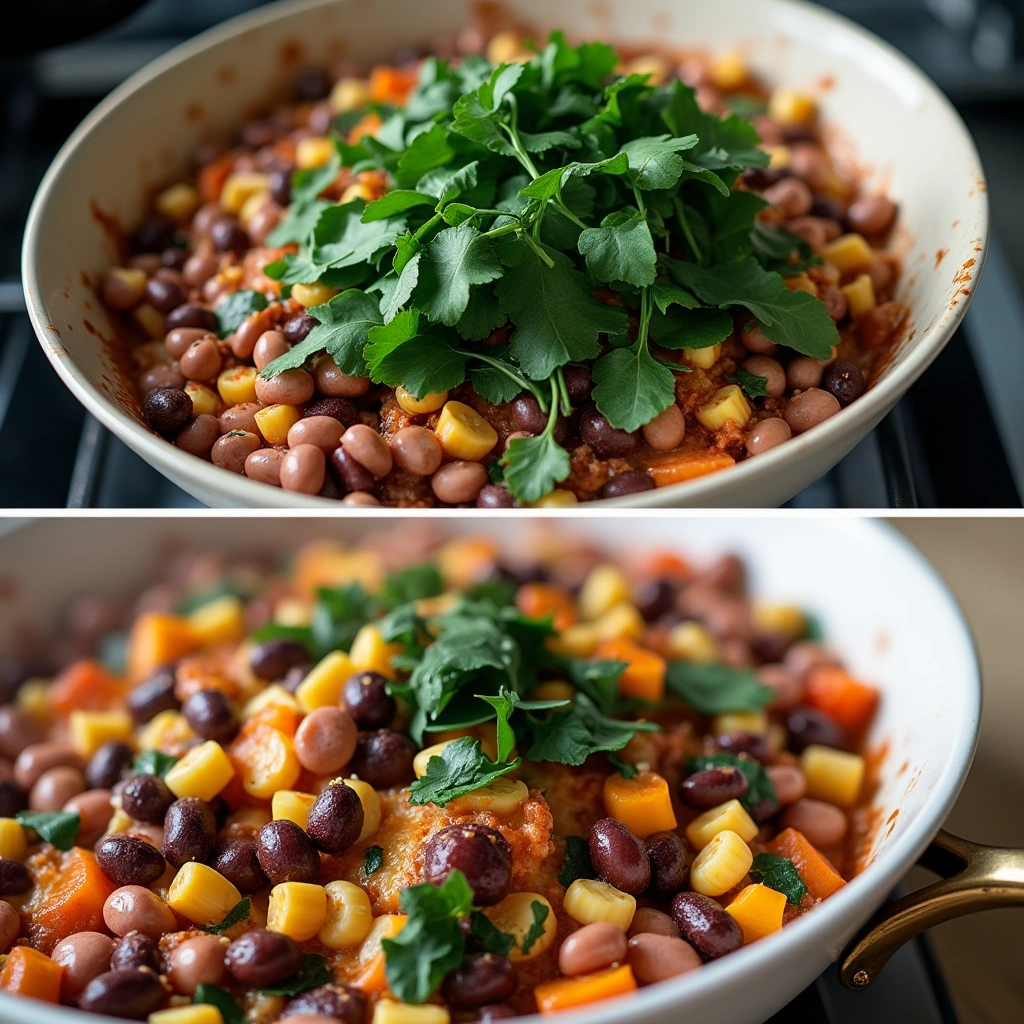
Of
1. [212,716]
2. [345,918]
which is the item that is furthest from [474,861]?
[212,716]

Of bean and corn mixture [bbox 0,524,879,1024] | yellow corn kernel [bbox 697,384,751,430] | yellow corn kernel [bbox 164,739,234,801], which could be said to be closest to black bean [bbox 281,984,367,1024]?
bean and corn mixture [bbox 0,524,879,1024]

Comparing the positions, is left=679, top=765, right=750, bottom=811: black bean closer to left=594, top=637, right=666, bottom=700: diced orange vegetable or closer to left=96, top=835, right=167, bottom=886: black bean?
left=594, top=637, right=666, bottom=700: diced orange vegetable

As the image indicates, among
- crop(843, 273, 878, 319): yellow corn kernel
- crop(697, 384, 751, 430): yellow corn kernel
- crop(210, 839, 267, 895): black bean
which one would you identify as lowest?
crop(210, 839, 267, 895): black bean

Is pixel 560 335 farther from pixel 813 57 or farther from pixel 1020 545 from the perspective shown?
pixel 1020 545

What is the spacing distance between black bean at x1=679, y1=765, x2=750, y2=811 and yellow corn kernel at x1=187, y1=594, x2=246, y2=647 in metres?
1.10

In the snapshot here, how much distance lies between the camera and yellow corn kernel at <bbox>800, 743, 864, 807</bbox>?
2.15 meters

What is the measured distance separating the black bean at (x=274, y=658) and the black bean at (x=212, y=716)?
0.51 ft

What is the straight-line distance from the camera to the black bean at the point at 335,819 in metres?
1.78

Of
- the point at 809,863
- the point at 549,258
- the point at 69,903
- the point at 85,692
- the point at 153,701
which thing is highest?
the point at 549,258

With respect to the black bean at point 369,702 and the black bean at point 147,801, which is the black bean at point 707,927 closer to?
the black bean at point 369,702

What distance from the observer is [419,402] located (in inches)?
75.1

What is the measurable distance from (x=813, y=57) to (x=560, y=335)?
56.3 inches

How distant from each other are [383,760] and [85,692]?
3.02 ft

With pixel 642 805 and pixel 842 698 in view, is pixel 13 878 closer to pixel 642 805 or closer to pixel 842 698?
pixel 642 805
